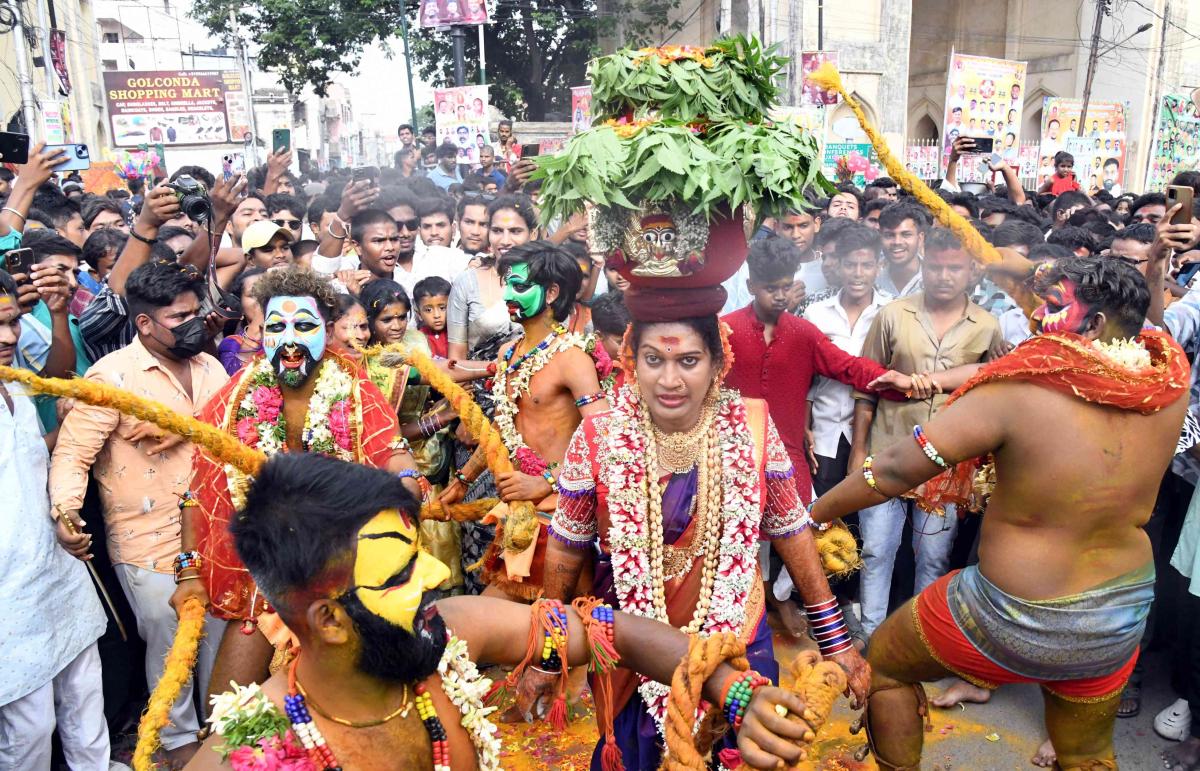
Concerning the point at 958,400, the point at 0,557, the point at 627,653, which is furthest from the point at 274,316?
the point at 958,400

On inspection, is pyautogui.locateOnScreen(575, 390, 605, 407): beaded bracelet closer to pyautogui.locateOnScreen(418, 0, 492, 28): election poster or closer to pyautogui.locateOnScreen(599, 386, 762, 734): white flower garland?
pyautogui.locateOnScreen(599, 386, 762, 734): white flower garland

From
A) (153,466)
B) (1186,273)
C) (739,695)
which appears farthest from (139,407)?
(1186,273)

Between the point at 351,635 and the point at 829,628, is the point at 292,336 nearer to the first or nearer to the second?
the point at 351,635

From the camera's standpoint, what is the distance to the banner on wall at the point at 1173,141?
1530 cm

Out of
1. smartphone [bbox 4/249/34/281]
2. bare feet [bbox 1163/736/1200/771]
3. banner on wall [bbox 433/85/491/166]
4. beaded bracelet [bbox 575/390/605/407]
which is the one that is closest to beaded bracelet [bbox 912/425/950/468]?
beaded bracelet [bbox 575/390/605/407]

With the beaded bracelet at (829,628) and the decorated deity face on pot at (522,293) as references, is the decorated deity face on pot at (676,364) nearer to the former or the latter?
the beaded bracelet at (829,628)

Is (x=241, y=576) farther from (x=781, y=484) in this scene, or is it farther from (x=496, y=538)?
(x=781, y=484)

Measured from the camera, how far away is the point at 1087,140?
17.6 metres

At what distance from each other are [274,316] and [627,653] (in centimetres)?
217

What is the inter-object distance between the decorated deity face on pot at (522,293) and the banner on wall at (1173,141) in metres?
14.4

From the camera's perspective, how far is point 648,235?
9.39 feet

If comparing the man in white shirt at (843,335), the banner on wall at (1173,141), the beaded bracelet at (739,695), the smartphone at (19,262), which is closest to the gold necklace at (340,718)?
the beaded bracelet at (739,695)

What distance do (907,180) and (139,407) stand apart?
12.1ft

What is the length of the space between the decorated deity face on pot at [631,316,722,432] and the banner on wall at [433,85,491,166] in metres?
14.0
